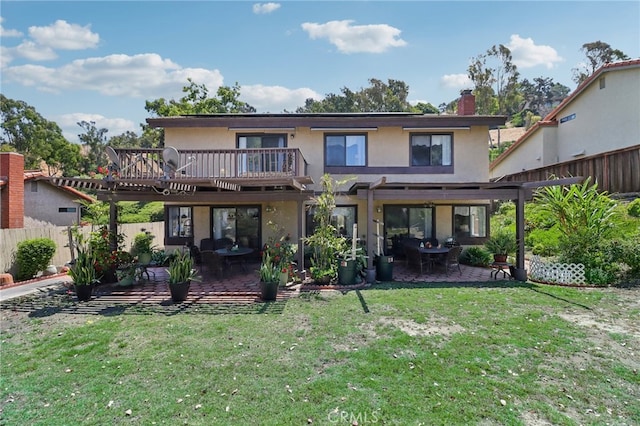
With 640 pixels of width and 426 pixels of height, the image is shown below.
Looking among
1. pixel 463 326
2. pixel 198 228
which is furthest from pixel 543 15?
pixel 198 228

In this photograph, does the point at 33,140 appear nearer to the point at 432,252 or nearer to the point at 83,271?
the point at 83,271

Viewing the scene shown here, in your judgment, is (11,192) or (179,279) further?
(11,192)

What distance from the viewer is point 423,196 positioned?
31.7 ft

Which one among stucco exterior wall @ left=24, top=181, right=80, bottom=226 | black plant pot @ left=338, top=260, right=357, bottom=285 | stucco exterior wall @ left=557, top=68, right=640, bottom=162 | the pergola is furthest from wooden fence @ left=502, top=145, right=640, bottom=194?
stucco exterior wall @ left=24, top=181, right=80, bottom=226

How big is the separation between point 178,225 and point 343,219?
675 cm

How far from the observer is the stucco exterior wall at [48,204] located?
14.8 metres

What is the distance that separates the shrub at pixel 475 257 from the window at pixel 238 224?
26.6 ft

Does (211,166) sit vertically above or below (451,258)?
above

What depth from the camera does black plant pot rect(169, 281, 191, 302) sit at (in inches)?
296

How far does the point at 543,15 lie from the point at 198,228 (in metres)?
14.1

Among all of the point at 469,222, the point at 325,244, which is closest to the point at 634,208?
the point at 469,222

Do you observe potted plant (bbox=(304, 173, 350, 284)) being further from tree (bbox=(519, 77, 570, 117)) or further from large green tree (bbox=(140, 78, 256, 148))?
tree (bbox=(519, 77, 570, 117))

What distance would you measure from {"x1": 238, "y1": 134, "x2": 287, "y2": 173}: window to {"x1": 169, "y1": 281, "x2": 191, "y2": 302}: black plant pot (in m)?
4.10

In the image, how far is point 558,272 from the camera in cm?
912
